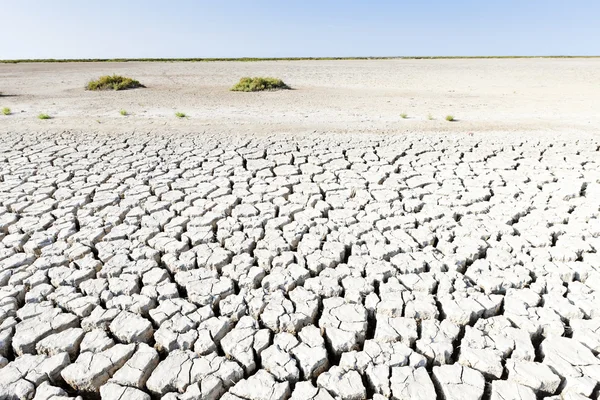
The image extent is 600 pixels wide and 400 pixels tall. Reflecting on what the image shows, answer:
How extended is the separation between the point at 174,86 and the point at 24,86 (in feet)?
15.9

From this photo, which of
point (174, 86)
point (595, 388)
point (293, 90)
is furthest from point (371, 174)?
point (174, 86)

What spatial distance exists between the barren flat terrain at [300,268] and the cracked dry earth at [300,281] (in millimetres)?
12

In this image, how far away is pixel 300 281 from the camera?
256 cm

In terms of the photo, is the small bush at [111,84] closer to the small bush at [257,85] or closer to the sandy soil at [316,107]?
the sandy soil at [316,107]

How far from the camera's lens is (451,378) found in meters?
1.86

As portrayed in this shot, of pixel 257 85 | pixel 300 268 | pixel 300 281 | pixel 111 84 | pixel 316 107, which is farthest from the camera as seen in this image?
pixel 111 84

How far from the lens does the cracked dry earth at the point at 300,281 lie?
6.21ft

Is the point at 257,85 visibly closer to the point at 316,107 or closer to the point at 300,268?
the point at 316,107

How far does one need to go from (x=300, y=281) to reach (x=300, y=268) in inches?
4.8

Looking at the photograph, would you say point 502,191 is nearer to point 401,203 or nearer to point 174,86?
point 401,203

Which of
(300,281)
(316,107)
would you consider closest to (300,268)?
(300,281)

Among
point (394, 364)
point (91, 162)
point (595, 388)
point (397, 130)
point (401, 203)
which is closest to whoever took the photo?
point (595, 388)

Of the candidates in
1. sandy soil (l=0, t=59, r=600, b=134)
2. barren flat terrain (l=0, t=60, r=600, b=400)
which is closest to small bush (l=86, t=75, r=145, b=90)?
sandy soil (l=0, t=59, r=600, b=134)

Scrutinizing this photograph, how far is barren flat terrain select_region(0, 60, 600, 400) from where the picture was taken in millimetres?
1902
